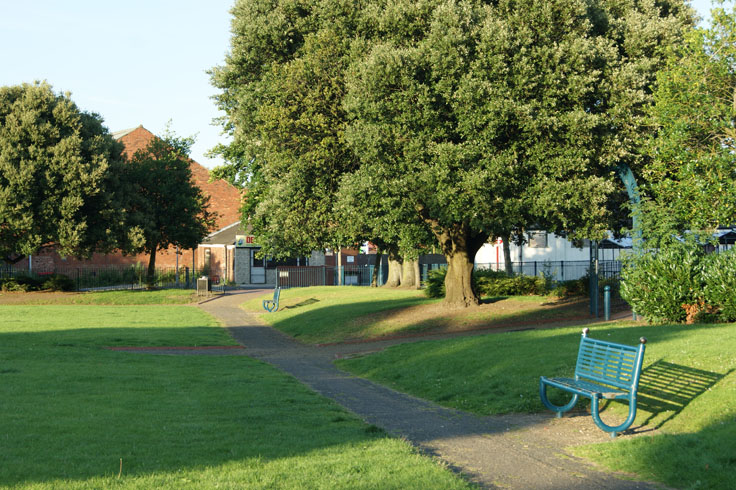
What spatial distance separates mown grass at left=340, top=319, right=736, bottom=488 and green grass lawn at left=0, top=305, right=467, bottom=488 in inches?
84.7

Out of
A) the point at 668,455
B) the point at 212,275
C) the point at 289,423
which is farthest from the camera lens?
the point at 212,275

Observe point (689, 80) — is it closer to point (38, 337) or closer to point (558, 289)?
point (558, 289)

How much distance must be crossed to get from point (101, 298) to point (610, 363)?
3230cm

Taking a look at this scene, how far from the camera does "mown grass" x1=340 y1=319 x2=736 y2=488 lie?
23.2 feet

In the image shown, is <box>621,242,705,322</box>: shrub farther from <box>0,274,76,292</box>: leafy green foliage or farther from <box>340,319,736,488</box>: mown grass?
<box>0,274,76,292</box>: leafy green foliage

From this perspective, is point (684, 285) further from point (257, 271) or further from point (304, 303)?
point (257, 271)

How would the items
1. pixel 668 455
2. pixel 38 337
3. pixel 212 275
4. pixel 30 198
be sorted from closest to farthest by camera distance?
pixel 668 455 → pixel 38 337 → pixel 30 198 → pixel 212 275

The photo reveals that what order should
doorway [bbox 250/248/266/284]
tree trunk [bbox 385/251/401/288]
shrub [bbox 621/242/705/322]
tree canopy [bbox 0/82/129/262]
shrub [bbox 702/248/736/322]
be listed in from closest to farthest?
shrub [bbox 702/248/736/322], shrub [bbox 621/242/705/322], tree canopy [bbox 0/82/129/262], tree trunk [bbox 385/251/401/288], doorway [bbox 250/248/266/284]

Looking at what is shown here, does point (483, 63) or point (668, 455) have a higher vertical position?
point (483, 63)

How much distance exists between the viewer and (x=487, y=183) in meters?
18.3

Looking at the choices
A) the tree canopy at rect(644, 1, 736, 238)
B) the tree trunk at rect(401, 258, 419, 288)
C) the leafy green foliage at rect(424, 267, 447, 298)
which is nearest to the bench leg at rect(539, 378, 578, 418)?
the tree canopy at rect(644, 1, 736, 238)

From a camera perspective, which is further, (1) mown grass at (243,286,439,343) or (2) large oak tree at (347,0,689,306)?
(1) mown grass at (243,286,439,343)

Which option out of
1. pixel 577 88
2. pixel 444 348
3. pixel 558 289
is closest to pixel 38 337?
pixel 444 348

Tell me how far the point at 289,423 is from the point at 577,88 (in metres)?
13.3
